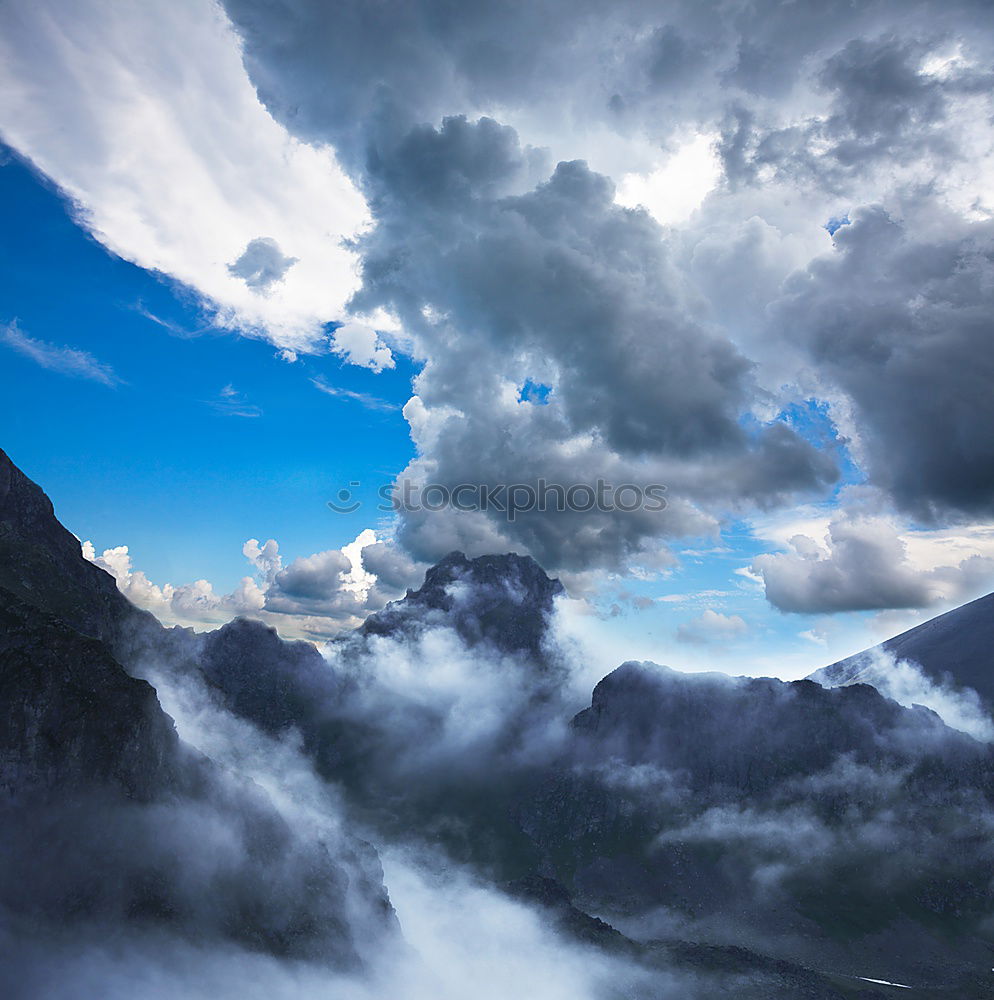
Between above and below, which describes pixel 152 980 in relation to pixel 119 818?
below

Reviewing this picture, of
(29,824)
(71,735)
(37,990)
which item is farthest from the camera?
(71,735)

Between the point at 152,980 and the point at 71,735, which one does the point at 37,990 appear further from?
the point at 71,735

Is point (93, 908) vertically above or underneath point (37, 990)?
above

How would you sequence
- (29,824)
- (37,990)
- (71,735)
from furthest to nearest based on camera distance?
(71,735)
(29,824)
(37,990)

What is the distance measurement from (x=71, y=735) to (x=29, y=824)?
2560 cm

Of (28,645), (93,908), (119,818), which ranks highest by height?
(28,645)

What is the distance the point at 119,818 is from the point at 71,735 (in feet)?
110

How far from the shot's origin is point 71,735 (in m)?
192

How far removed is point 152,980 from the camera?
194 metres

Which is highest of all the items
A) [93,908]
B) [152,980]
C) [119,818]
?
[119,818]

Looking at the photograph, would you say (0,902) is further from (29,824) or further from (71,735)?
(71,735)

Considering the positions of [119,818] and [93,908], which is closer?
[93,908]

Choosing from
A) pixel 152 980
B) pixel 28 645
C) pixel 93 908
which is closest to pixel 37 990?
pixel 93 908

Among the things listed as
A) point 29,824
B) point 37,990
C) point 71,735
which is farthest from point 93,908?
point 71,735
